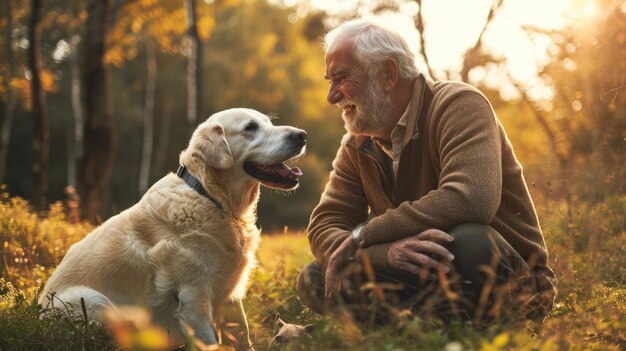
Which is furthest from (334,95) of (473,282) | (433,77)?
(433,77)

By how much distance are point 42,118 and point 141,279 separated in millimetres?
10106

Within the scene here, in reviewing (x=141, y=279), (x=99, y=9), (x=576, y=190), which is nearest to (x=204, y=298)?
(x=141, y=279)

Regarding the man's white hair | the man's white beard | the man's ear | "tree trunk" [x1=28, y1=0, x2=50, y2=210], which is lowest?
"tree trunk" [x1=28, y1=0, x2=50, y2=210]

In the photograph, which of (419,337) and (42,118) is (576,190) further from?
(42,118)

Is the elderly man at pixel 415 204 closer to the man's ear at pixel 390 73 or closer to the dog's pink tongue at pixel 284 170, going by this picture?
the man's ear at pixel 390 73

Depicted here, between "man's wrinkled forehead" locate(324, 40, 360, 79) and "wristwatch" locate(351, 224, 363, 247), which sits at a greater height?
"man's wrinkled forehead" locate(324, 40, 360, 79)

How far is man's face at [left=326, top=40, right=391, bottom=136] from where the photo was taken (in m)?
4.31

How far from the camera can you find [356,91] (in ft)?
14.3

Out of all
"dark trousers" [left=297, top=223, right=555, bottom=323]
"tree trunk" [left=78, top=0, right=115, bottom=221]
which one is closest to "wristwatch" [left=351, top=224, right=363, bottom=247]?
"dark trousers" [left=297, top=223, right=555, bottom=323]

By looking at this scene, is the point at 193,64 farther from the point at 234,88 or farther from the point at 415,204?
the point at 234,88

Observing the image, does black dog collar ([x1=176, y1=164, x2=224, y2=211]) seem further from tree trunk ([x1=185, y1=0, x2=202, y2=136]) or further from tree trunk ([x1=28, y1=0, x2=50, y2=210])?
tree trunk ([x1=185, y1=0, x2=202, y2=136])

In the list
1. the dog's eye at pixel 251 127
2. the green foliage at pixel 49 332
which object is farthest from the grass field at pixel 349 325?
the dog's eye at pixel 251 127

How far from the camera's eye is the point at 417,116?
13.6 feet

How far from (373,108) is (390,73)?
0.24m
